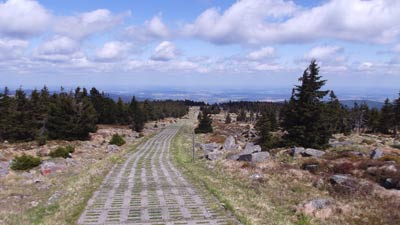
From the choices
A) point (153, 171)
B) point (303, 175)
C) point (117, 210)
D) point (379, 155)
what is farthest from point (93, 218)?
point (379, 155)

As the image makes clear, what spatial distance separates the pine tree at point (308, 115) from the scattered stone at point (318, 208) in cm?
2946

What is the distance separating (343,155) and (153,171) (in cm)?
1585

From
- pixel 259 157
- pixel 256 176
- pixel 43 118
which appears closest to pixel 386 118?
pixel 259 157

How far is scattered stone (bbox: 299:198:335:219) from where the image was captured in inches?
578

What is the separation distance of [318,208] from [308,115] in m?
30.2

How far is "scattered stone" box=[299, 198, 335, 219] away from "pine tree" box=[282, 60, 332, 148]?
2946 centimetres

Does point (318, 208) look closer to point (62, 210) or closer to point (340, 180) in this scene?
point (340, 180)

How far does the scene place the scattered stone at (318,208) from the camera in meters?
14.7

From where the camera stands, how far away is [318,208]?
15469mm

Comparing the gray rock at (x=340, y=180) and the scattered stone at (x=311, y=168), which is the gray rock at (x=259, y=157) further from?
the gray rock at (x=340, y=180)

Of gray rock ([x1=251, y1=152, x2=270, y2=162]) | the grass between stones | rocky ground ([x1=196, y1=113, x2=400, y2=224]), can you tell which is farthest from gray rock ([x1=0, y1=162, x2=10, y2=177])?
gray rock ([x1=251, y1=152, x2=270, y2=162])

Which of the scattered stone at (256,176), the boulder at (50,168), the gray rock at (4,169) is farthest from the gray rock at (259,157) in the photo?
the gray rock at (4,169)

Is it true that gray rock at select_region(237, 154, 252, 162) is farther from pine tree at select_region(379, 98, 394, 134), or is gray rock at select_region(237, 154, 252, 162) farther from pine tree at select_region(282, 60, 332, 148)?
pine tree at select_region(379, 98, 394, 134)

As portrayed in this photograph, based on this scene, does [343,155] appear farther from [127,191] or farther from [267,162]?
[127,191]
